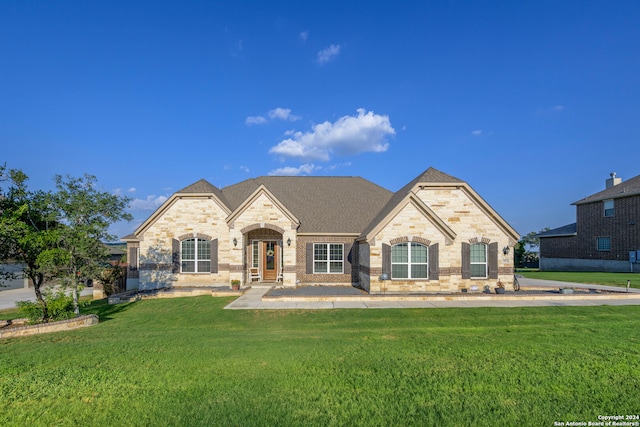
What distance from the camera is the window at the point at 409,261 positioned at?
1652cm

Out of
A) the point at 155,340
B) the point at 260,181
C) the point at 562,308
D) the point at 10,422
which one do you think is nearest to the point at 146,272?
the point at 260,181

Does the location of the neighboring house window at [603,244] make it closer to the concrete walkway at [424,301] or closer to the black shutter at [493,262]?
the concrete walkway at [424,301]

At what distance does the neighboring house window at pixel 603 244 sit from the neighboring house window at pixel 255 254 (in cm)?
3681

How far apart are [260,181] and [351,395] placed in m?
20.2

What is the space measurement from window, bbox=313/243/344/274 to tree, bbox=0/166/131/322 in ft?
34.6

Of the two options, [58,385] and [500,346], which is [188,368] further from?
[500,346]

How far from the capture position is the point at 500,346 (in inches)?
319

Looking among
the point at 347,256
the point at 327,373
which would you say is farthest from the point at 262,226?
the point at 327,373

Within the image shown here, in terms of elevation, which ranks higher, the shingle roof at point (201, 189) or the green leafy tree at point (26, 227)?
the shingle roof at point (201, 189)

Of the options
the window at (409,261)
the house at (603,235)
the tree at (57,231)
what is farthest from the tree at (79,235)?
the house at (603,235)

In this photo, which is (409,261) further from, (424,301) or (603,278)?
(603,278)

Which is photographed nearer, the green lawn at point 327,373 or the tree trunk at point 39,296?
the green lawn at point 327,373

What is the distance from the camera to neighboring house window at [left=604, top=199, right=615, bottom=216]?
33391 millimetres

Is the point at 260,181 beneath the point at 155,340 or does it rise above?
above
